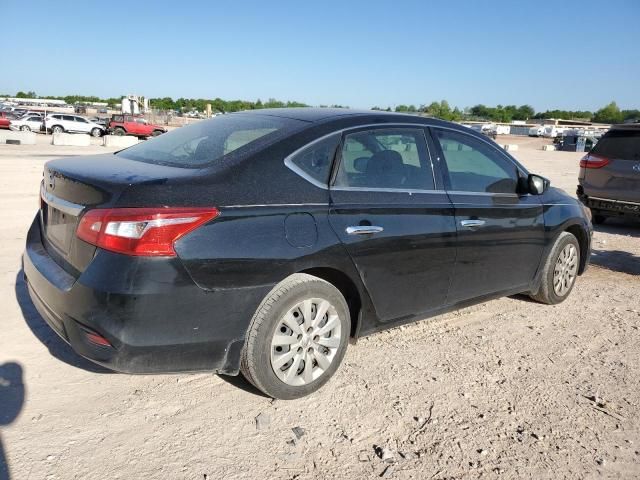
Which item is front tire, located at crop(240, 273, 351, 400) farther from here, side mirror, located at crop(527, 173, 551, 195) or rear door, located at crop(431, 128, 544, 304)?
side mirror, located at crop(527, 173, 551, 195)

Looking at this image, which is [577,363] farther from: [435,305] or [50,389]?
[50,389]

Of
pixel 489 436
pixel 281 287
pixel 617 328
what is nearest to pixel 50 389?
pixel 281 287

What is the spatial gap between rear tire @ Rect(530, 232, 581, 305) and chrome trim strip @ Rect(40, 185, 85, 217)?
3856 millimetres

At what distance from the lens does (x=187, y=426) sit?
9.36ft

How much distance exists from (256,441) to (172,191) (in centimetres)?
134

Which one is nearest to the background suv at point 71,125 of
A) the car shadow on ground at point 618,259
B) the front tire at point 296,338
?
the car shadow on ground at point 618,259

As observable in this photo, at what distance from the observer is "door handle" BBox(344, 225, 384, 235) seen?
3167 mm

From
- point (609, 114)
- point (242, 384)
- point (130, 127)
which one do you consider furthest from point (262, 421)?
point (609, 114)

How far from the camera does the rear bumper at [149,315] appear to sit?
254 cm

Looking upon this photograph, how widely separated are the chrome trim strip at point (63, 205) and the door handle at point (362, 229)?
4.78 ft

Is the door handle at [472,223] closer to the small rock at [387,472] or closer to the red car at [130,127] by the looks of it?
the small rock at [387,472]

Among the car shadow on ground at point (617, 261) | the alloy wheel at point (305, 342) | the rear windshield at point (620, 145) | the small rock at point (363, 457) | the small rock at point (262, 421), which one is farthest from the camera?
the rear windshield at point (620, 145)

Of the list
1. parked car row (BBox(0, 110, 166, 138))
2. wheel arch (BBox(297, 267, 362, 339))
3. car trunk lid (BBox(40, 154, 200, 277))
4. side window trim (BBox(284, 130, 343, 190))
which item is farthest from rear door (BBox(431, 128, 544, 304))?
parked car row (BBox(0, 110, 166, 138))

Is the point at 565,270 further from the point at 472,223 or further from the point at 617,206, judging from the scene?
the point at 617,206
